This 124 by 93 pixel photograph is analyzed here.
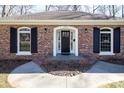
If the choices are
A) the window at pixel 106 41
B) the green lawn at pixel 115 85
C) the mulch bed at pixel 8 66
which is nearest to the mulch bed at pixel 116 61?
the window at pixel 106 41

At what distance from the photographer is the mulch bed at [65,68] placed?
477 inches

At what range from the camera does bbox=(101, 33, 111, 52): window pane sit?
17.3m

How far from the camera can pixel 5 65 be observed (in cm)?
1455

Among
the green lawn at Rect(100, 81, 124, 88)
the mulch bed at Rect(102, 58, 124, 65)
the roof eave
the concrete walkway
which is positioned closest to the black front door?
the roof eave

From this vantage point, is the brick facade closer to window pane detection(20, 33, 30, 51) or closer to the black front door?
window pane detection(20, 33, 30, 51)

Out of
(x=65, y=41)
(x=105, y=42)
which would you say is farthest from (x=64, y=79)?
(x=65, y=41)

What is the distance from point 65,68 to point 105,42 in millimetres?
5186

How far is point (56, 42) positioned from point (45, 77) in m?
6.55

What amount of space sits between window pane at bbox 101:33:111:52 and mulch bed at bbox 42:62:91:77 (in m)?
3.77

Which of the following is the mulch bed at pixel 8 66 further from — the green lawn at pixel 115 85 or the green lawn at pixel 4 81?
the green lawn at pixel 115 85

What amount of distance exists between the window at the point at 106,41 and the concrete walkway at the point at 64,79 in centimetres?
418

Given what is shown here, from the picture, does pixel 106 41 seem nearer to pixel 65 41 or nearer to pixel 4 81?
pixel 65 41

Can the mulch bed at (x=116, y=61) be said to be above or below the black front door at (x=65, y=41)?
below

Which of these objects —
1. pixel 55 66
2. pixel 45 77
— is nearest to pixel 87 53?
pixel 55 66
